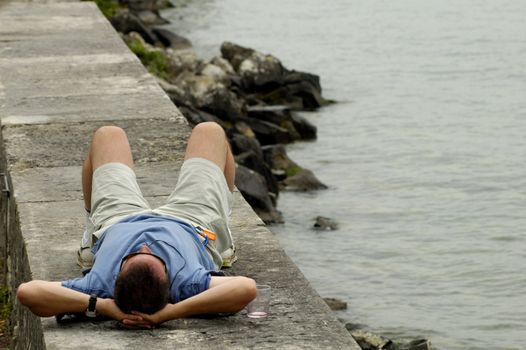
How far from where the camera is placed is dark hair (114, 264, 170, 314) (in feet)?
15.5

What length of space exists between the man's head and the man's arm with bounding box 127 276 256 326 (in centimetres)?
4

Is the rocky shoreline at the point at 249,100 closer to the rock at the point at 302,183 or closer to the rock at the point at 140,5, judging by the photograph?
the rock at the point at 302,183

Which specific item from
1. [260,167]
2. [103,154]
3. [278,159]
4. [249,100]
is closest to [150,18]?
[249,100]

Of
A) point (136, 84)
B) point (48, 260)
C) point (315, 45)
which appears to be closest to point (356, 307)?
point (136, 84)

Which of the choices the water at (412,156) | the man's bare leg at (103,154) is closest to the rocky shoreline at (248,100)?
the water at (412,156)

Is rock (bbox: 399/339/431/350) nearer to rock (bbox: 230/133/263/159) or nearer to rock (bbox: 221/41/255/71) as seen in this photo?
rock (bbox: 230/133/263/159)

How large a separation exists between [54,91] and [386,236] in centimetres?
502

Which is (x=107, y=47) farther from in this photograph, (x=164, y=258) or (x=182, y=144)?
(x=164, y=258)

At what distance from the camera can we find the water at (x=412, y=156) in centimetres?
1144

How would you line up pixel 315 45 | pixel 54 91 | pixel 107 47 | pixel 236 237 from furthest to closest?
pixel 315 45
pixel 107 47
pixel 54 91
pixel 236 237

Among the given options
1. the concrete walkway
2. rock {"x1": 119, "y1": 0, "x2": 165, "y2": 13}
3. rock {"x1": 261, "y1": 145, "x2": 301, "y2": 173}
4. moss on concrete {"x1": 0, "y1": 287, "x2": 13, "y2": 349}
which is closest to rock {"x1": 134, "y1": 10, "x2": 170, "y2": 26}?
rock {"x1": 119, "y1": 0, "x2": 165, "y2": 13}

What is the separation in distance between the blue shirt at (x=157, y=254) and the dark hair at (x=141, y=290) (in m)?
0.13

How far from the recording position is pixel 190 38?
24438 mm

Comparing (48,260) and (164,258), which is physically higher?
(164,258)
